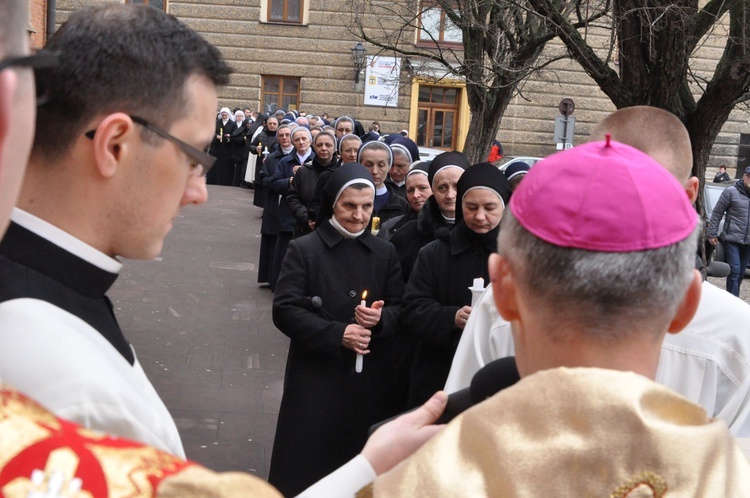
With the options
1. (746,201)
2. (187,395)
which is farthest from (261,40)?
(187,395)

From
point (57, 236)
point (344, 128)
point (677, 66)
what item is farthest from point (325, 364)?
point (344, 128)

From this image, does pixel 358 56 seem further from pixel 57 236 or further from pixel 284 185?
pixel 57 236

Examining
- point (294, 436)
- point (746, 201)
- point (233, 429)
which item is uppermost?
point (746, 201)

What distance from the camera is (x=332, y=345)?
184 inches

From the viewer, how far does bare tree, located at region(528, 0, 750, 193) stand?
5.59 m

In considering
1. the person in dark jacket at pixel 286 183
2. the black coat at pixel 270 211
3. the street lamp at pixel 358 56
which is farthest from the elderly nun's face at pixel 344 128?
the street lamp at pixel 358 56

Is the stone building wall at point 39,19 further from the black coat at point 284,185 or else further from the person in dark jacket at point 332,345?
the person in dark jacket at point 332,345

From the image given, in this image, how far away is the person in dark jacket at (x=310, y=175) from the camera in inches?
373

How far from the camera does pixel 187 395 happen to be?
671 centimetres

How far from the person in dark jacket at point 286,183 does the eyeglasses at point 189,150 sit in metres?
7.99

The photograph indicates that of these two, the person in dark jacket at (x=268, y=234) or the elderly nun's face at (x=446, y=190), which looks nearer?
the elderly nun's face at (x=446, y=190)

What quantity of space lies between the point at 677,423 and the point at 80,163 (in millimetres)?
1072

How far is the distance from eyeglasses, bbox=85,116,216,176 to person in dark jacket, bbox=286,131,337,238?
7492 millimetres

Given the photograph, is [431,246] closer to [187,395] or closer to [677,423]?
[187,395]
